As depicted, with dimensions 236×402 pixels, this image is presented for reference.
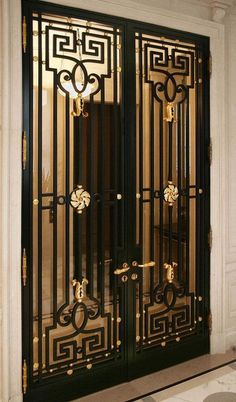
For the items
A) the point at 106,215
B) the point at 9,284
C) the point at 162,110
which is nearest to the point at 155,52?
the point at 162,110

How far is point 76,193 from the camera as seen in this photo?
8.59 ft

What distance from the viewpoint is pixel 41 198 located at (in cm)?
250

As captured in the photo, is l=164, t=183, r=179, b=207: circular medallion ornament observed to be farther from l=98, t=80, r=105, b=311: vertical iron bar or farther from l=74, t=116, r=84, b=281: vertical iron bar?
l=74, t=116, r=84, b=281: vertical iron bar

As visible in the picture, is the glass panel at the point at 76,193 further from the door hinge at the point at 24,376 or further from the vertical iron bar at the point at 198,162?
the vertical iron bar at the point at 198,162

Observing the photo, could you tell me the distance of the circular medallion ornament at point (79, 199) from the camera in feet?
8.55

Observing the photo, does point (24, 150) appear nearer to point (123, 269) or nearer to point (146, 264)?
point (123, 269)

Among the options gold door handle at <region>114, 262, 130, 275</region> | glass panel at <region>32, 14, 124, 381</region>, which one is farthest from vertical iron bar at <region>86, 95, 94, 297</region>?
gold door handle at <region>114, 262, 130, 275</region>

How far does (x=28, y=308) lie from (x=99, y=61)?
5.29 ft

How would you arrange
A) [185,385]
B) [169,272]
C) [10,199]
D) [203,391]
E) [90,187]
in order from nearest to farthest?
[10,199]
[203,391]
[90,187]
[185,385]
[169,272]

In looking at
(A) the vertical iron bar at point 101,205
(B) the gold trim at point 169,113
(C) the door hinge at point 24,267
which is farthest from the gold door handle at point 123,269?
(B) the gold trim at point 169,113

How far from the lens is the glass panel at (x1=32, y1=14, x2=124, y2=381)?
250cm

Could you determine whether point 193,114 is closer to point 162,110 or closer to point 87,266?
point 162,110

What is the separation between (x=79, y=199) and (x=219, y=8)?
181 cm

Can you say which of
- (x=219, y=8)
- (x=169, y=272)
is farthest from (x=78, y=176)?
(x=219, y=8)
